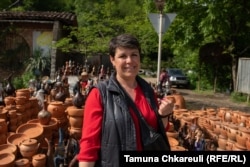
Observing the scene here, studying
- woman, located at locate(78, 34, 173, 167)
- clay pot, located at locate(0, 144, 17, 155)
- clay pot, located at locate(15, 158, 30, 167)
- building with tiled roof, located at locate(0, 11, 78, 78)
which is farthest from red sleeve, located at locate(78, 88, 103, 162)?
building with tiled roof, located at locate(0, 11, 78, 78)

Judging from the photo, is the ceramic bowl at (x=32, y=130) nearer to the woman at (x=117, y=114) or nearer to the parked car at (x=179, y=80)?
the woman at (x=117, y=114)

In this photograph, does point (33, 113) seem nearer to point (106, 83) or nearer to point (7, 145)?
point (7, 145)

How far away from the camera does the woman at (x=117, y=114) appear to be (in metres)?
1.55

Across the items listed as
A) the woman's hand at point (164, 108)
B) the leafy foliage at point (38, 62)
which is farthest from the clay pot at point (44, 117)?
the leafy foliage at point (38, 62)

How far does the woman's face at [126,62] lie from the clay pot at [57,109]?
2941 millimetres

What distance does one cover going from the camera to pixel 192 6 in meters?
12.3

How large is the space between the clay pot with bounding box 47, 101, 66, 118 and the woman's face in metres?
2.94

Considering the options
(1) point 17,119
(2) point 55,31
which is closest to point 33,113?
(1) point 17,119

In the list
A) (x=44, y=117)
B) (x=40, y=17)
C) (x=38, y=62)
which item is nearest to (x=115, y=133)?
(x=44, y=117)

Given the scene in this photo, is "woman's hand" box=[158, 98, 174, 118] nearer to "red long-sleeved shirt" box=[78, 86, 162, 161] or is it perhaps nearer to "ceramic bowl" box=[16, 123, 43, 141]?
"red long-sleeved shirt" box=[78, 86, 162, 161]

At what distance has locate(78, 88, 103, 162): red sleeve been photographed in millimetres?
1563

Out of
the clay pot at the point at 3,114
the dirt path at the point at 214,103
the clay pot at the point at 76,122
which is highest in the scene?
the clay pot at the point at 3,114

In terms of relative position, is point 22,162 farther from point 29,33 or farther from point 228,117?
point 29,33

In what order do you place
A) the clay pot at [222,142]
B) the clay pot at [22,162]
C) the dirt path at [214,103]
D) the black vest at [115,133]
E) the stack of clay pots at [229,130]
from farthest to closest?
1. the dirt path at [214,103]
2. the clay pot at [222,142]
3. the stack of clay pots at [229,130]
4. the clay pot at [22,162]
5. the black vest at [115,133]
